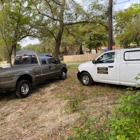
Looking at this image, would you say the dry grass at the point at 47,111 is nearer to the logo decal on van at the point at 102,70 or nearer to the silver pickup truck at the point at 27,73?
the silver pickup truck at the point at 27,73

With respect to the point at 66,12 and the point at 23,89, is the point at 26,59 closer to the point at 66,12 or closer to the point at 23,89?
the point at 23,89

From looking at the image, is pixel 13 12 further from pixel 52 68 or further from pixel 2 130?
pixel 2 130

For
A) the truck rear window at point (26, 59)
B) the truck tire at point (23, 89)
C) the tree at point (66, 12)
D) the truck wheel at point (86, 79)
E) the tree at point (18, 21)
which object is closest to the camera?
the truck tire at point (23, 89)

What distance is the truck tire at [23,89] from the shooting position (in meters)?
5.48

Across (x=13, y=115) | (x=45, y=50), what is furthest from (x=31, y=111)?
(x=45, y=50)

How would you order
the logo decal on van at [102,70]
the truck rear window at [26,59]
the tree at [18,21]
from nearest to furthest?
the logo decal on van at [102,70] → the truck rear window at [26,59] → the tree at [18,21]

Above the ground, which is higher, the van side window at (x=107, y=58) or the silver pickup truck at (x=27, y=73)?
the van side window at (x=107, y=58)

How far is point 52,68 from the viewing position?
7445mm

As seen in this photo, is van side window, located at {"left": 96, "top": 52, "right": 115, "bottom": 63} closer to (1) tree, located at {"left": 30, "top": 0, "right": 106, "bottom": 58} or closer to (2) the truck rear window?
(2) the truck rear window

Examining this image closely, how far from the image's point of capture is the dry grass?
10.7 ft

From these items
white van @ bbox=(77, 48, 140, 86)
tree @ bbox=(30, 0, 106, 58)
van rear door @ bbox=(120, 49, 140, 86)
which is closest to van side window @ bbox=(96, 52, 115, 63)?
white van @ bbox=(77, 48, 140, 86)

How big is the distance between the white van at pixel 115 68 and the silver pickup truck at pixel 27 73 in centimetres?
172

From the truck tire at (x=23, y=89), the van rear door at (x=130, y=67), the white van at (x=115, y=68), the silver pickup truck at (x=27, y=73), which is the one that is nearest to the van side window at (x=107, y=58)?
the white van at (x=115, y=68)

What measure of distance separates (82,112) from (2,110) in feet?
9.41
